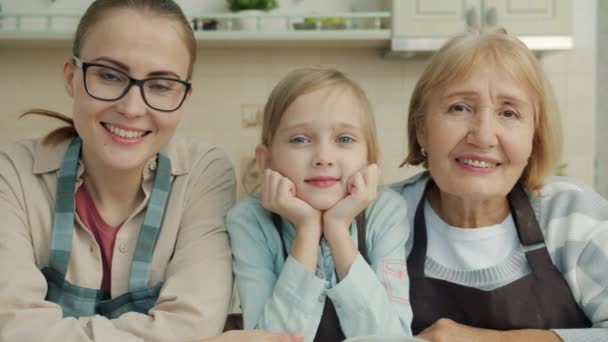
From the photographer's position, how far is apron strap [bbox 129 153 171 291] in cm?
106

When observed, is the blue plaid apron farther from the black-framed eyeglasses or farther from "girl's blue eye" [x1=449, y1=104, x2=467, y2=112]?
"girl's blue eye" [x1=449, y1=104, x2=467, y2=112]

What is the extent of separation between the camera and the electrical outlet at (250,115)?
2715 mm

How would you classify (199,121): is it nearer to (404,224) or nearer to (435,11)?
(435,11)

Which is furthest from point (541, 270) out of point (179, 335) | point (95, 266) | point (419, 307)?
point (95, 266)

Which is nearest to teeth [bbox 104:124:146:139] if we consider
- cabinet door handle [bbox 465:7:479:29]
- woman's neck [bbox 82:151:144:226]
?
woman's neck [bbox 82:151:144:226]

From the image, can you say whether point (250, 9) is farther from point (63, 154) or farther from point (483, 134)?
point (483, 134)

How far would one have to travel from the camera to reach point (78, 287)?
41.2 inches

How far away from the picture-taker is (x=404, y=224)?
115 centimetres

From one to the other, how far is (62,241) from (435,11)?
1823 mm

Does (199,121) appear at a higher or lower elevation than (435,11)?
lower

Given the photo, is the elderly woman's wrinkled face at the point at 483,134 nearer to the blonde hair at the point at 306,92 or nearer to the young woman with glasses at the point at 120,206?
the blonde hair at the point at 306,92

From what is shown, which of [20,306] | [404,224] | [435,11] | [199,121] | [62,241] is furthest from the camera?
[199,121]

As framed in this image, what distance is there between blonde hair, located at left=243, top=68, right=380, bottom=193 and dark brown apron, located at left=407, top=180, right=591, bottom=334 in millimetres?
285

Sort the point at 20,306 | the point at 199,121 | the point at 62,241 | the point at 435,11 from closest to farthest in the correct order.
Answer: the point at 20,306 → the point at 62,241 → the point at 435,11 → the point at 199,121
